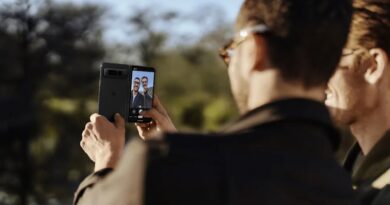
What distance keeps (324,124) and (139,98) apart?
2.55ft

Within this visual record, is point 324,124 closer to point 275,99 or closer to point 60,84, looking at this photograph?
point 275,99

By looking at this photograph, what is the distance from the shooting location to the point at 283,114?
136 cm

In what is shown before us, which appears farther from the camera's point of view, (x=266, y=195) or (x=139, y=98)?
(x=139, y=98)

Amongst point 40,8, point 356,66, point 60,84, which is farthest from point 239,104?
point 60,84

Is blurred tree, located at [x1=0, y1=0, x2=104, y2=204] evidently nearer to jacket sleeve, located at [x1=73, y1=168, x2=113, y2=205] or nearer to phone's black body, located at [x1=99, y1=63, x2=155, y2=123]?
phone's black body, located at [x1=99, y1=63, x2=155, y2=123]

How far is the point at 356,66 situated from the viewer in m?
1.90

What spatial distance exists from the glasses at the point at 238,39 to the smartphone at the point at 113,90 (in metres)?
0.42

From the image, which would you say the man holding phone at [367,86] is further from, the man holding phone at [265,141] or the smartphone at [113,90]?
the smartphone at [113,90]

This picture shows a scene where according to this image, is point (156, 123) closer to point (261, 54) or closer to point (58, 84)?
point (261, 54)

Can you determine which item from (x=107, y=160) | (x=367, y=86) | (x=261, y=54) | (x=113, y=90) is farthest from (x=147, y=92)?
(x=261, y=54)

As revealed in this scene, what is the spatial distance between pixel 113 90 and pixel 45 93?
13002 mm

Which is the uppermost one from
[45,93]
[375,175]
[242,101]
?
[242,101]

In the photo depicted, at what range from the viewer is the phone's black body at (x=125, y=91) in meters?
1.93

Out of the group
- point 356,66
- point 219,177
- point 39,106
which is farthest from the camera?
point 39,106
